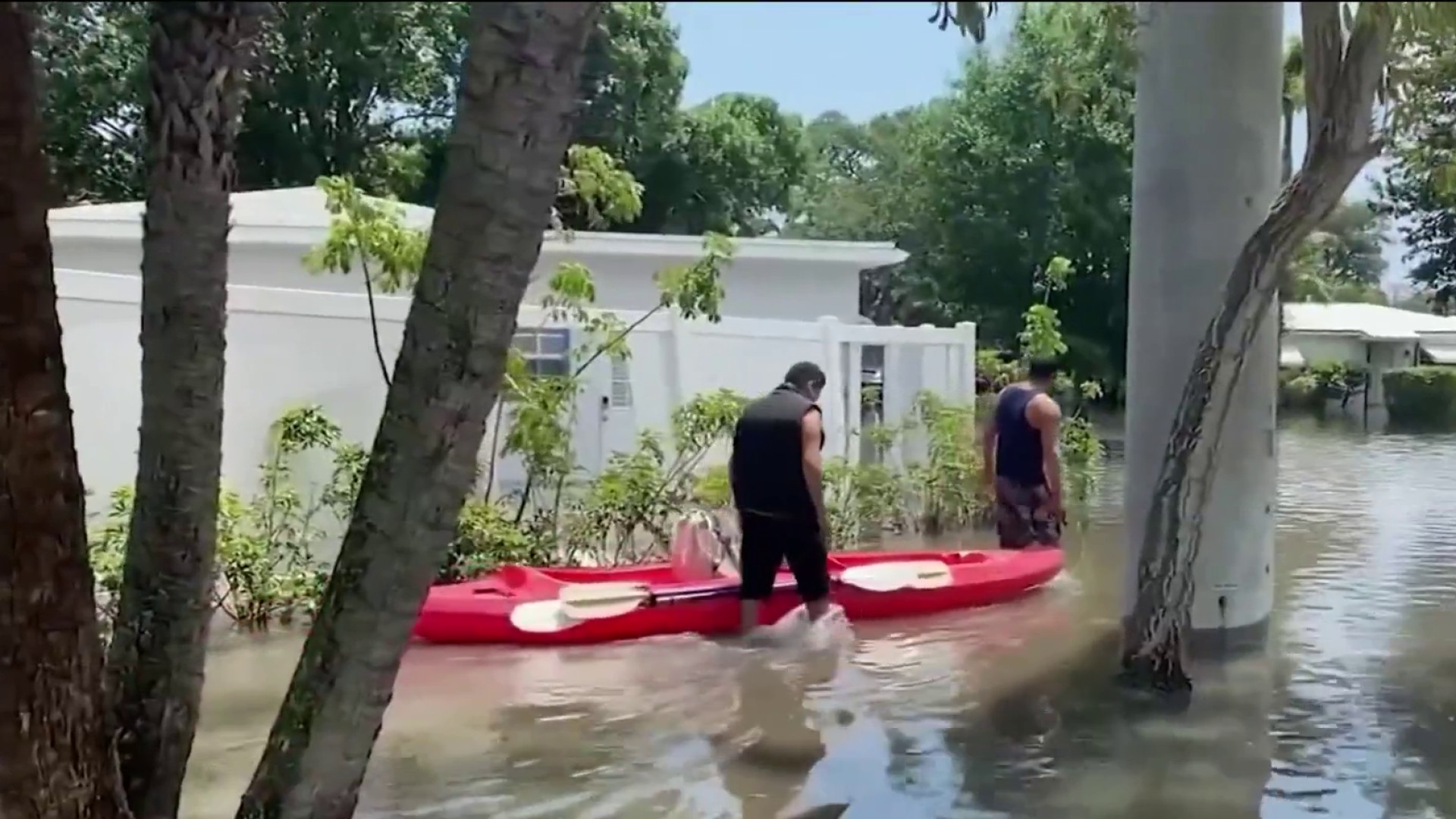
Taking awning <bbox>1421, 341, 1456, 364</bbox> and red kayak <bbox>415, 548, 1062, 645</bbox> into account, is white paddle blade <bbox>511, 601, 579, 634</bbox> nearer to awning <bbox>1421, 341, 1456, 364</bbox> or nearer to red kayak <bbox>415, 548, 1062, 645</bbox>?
red kayak <bbox>415, 548, 1062, 645</bbox>

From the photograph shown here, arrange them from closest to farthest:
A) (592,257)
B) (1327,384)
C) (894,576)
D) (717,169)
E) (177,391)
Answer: (177,391), (894,576), (1327,384), (592,257), (717,169)

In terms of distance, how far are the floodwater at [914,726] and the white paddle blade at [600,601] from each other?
22cm

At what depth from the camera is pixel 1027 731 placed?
6777mm

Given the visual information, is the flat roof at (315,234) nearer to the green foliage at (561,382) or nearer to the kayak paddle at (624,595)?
the green foliage at (561,382)

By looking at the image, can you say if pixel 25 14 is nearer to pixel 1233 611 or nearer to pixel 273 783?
pixel 273 783

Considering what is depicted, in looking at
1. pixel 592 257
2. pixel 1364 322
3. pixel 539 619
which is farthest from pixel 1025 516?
pixel 592 257

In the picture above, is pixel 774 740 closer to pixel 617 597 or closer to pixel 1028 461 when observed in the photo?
pixel 617 597

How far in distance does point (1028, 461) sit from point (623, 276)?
27.1ft

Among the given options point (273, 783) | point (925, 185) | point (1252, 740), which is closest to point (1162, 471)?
point (1252, 740)

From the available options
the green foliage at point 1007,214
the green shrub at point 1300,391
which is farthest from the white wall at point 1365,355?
the green foliage at point 1007,214

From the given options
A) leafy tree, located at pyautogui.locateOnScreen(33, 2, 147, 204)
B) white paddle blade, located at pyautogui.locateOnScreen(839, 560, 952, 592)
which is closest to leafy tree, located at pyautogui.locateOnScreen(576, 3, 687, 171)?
leafy tree, located at pyautogui.locateOnScreen(33, 2, 147, 204)

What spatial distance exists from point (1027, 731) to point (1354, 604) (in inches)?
152

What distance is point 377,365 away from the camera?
35.8ft

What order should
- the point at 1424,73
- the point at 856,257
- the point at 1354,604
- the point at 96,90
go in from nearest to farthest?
the point at 1424,73 < the point at 1354,604 < the point at 96,90 < the point at 856,257
